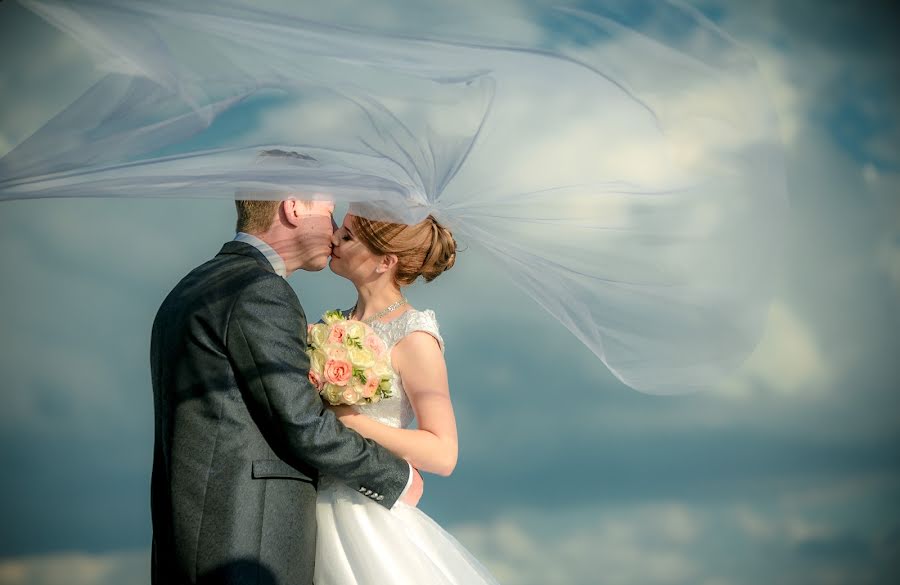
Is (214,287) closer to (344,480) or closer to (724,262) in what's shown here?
(344,480)

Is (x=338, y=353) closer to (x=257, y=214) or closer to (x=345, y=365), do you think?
(x=345, y=365)

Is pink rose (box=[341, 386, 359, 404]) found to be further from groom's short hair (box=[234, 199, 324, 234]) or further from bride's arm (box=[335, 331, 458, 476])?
groom's short hair (box=[234, 199, 324, 234])

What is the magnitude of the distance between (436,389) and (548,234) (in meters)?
0.75

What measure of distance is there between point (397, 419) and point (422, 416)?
0.15m

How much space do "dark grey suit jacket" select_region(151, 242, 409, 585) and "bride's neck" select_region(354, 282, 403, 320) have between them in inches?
29.6

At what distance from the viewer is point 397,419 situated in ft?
15.4

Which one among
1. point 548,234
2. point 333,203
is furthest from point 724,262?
point 333,203

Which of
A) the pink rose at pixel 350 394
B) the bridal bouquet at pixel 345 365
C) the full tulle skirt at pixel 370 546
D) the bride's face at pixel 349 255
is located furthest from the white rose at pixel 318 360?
the bride's face at pixel 349 255

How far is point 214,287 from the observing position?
414 centimetres

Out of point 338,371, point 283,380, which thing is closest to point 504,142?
point 338,371

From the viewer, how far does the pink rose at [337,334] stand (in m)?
4.41

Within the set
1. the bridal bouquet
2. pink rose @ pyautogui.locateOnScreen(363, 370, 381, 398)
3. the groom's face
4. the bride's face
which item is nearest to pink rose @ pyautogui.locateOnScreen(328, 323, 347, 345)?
the bridal bouquet

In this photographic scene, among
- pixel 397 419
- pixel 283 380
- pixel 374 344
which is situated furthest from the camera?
pixel 397 419

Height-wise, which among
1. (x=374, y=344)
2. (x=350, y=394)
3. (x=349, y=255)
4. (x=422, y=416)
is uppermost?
(x=349, y=255)
